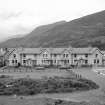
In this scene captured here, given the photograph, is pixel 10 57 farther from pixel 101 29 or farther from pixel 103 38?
pixel 101 29

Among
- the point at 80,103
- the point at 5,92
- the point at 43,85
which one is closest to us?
the point at 80,103

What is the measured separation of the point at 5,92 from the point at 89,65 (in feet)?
138

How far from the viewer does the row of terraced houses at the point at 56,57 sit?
226ft

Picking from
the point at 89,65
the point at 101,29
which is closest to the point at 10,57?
the point at 89,65

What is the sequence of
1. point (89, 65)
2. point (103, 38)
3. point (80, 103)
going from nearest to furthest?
point (80, 103), point (89, 65), point (103, 38)

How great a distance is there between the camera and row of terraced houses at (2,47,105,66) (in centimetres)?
6894

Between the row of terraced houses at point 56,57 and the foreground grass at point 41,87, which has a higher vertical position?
the row of terraced houses at point 56,57

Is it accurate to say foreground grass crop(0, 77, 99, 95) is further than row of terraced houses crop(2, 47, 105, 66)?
No

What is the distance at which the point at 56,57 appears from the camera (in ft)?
229

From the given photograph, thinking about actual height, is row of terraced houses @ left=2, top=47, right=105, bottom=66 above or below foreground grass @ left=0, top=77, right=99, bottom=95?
above

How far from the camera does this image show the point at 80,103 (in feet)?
85.2

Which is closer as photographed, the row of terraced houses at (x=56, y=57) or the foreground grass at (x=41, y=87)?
the foreground grass at (x=41, y=87)

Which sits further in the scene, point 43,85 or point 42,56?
point 42,56

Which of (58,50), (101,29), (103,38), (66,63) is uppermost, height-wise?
(101,29)
